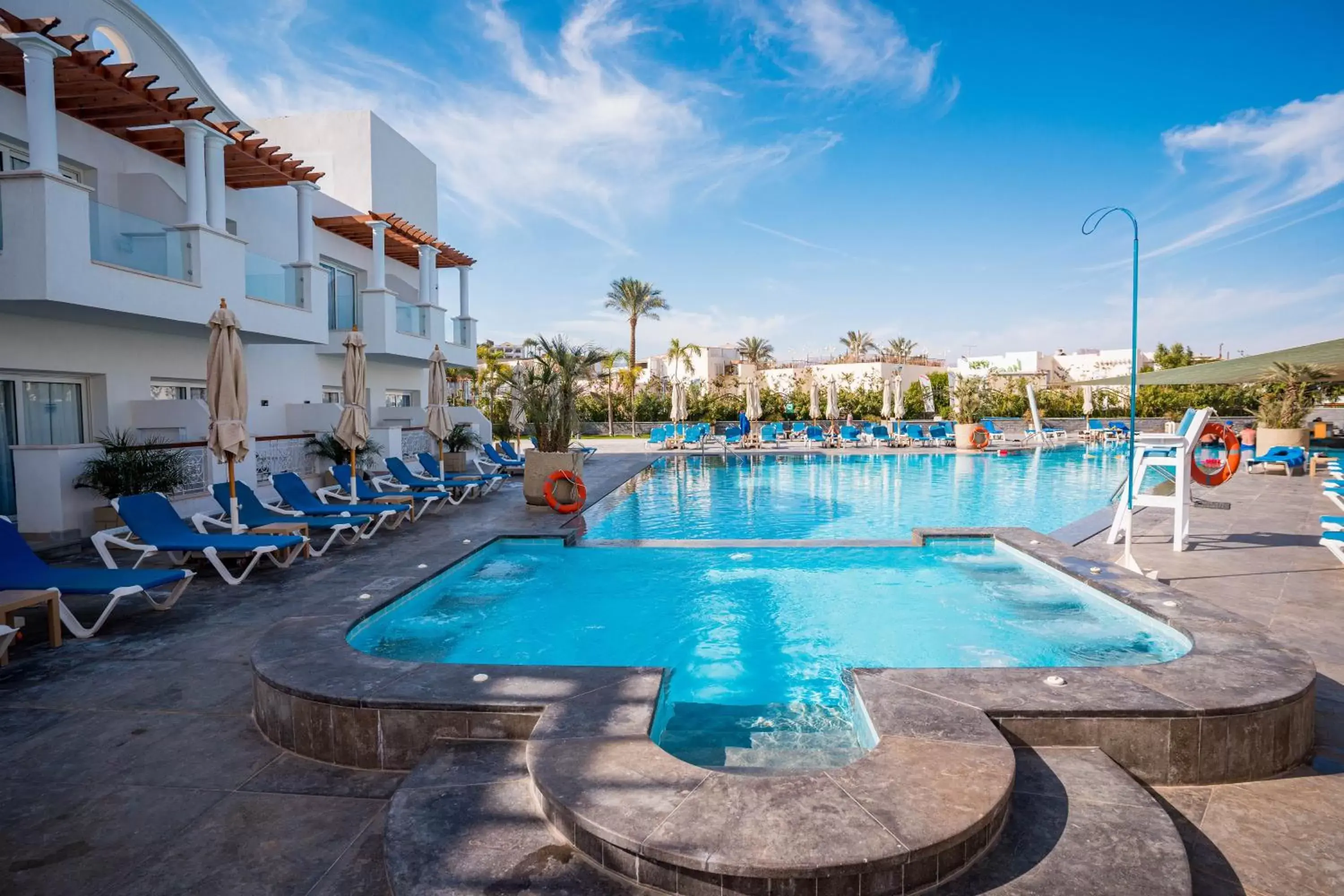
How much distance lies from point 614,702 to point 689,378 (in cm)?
5241

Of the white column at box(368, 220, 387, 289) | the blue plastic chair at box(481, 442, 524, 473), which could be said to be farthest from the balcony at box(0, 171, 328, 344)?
the blue plastic chair at box(481, 442, 524, 473)

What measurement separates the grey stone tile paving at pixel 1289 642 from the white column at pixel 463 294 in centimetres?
1715

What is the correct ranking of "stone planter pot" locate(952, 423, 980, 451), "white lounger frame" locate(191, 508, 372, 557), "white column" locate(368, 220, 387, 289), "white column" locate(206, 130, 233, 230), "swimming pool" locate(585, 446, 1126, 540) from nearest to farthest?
"white lounger frame" locate(191, 508, 372, 557), "swimming pool" locate(585, 446, 1126, 540), "white column" locate(206, 130, 233, 230), "white column" locate(368, 220, 387, 289), "stone planter pot" locate(952, 423, 980, 451)

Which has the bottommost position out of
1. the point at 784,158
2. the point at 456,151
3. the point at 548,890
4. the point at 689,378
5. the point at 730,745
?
the point at 730,745

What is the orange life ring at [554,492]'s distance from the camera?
10727 millimetres

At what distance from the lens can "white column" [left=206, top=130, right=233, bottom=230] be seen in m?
11.0

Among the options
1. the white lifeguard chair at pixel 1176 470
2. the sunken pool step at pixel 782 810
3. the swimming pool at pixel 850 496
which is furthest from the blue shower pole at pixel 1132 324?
the sunken pool step at pixel 782 810

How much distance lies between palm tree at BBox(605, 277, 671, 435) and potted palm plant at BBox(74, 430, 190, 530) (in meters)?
31.4

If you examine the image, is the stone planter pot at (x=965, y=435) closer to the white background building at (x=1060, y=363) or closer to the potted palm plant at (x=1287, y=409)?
the potted palm plant at (x=1287, y=409)

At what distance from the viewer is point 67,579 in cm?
525

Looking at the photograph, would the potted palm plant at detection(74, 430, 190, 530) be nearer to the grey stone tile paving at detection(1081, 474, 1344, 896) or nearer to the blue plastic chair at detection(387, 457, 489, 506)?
the blue plastic chair at detection(387, 457, 489, 506)

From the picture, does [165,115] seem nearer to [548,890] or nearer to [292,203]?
[292,203]

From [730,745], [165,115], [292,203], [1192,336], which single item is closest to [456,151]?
[292,203]

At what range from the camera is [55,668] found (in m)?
4.45
